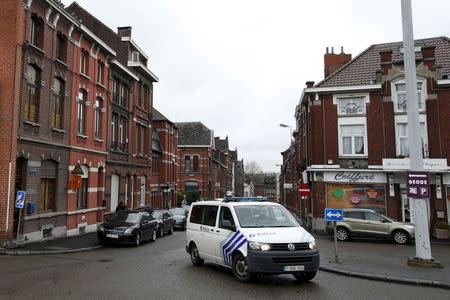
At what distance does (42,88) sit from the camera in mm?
16375

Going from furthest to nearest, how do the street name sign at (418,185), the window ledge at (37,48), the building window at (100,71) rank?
1. the building window at (100,71)
2. the window ledge at (37,48)
3. the street name sign at (418,185)

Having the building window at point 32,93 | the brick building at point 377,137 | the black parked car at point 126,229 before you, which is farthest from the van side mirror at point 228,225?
the brick building at point 377,137

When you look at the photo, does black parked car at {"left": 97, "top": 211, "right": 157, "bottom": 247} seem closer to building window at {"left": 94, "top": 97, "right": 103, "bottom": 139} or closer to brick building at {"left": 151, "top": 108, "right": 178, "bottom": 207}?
building window at {"left": 94, "top": 97, "right": 103, "bottom": 139}

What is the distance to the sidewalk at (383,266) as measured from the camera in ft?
30.7

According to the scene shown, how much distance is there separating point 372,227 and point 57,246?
14557 millimetres

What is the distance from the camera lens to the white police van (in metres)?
8.27

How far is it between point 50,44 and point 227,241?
1318cm

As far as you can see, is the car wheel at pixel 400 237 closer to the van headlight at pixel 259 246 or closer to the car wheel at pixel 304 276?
the car wheel at pixel 304 276

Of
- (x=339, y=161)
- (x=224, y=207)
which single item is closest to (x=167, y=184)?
(x=339, y=161)

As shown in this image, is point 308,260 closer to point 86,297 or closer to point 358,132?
point 86,297

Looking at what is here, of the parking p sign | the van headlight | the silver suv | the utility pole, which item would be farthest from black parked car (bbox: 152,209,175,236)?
the utility pole

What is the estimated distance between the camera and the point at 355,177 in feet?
73.6

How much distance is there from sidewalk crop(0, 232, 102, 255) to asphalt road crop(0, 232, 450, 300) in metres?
1.44

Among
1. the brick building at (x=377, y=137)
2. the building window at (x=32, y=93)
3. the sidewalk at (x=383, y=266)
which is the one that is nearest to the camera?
the sidewalk at (x=383, y=266)
